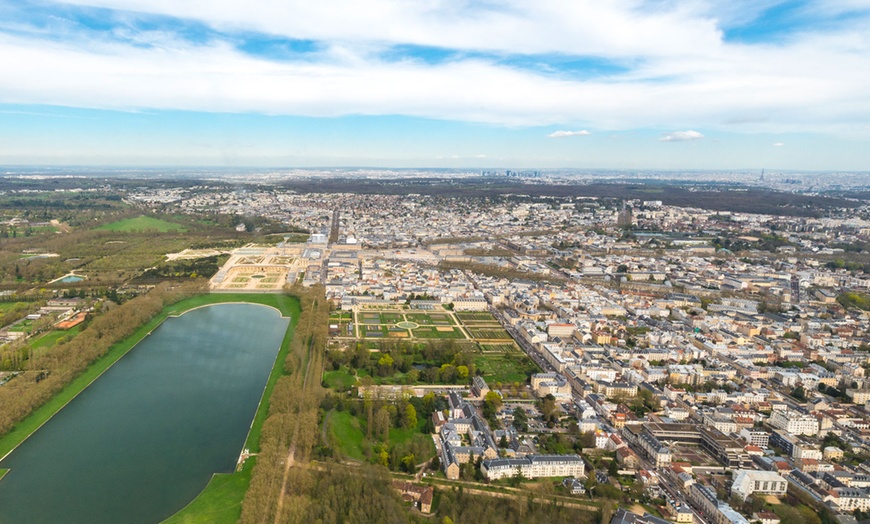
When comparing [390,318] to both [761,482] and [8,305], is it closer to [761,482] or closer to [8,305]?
[761,482]

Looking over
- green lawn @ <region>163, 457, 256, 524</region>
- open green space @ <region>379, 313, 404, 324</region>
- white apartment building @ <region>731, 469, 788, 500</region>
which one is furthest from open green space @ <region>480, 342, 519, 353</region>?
green lawn @ <region>163, 457, 256, 524</region>

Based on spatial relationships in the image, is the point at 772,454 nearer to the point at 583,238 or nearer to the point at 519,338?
the point at 519,338

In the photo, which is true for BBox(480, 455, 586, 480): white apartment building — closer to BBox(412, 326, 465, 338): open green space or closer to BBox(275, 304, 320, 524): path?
BBox(275, 304, 320, 524): path

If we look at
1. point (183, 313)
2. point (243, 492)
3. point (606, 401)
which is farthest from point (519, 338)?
point (183, 313)

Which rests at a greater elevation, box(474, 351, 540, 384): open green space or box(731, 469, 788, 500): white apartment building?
box(474, 351, 540, 384): open green space

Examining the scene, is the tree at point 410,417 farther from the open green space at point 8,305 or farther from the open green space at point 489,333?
the open green space at point 8,305

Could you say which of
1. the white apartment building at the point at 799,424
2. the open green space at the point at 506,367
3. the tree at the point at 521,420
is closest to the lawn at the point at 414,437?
the tree at the point at 521,420
